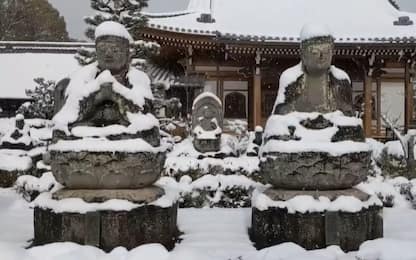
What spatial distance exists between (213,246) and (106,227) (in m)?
0.97

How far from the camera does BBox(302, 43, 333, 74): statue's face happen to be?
485cm

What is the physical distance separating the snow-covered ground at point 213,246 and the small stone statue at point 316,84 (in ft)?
4.36

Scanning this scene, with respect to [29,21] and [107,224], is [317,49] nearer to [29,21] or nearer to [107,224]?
[107,224]

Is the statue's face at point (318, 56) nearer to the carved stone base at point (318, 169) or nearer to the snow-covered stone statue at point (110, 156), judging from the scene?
the carved stone base at point (318, 169)

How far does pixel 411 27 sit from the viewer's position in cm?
1809

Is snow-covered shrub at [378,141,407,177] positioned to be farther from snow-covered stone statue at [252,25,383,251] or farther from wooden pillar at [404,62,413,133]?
snow-covered stone statue at [252,25,383,251]

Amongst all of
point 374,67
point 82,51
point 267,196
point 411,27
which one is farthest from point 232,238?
point 411,27

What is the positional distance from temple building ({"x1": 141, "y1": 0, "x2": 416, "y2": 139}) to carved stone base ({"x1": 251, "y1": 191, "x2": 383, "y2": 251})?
36.5ft

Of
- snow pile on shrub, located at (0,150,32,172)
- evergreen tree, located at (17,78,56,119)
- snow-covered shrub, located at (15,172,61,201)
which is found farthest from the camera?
evergreen tree, located at (17,78,56,119)

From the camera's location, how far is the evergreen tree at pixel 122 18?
1304 centimetres

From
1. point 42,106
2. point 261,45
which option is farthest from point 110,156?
point 261,45

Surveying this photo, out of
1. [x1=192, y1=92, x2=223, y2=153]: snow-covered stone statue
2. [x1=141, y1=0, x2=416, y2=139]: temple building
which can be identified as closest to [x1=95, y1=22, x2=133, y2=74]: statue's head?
[x1=192, y1=92, x2=223, y2=153]: snow-covered stone statue

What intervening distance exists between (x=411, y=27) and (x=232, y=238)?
51.2 ft

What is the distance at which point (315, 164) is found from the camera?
4.55 metres
